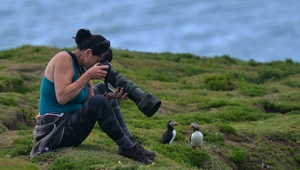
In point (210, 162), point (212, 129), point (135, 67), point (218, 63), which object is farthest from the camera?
point (218, 63)

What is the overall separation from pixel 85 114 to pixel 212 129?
556 centimetres

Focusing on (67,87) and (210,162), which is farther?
(210,162)

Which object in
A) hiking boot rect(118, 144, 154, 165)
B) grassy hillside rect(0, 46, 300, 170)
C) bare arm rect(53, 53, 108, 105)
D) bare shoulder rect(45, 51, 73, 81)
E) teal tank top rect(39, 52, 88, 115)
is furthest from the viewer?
grassy hillside rect(0, 46, 300, 170)

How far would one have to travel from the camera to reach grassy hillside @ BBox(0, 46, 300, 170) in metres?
9.22

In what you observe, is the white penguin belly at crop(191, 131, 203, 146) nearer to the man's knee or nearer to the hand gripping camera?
the hand gripping camera

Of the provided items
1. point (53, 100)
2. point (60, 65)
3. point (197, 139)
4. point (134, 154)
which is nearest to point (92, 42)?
point (60, 65)

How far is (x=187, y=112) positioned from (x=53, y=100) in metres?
7.69

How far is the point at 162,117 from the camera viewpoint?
15102 millimetres

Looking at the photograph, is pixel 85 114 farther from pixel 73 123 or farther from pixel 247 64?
pixel 247 64

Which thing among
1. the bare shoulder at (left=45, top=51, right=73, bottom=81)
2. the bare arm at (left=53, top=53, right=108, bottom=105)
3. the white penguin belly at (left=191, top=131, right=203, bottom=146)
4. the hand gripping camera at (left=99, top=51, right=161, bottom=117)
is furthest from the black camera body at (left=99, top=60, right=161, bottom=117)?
the white penguin belly at (left=191, top=131, right=203, bottom=146)

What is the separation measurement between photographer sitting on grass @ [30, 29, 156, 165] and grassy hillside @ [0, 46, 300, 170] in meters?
0.20

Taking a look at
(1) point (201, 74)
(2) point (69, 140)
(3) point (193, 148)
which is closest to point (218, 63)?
(1) point (201, 74)

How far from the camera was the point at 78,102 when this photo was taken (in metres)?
8.70

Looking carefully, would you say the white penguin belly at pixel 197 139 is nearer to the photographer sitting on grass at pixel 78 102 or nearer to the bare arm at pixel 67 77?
the photographer sitting on grass at pixel 78 102
